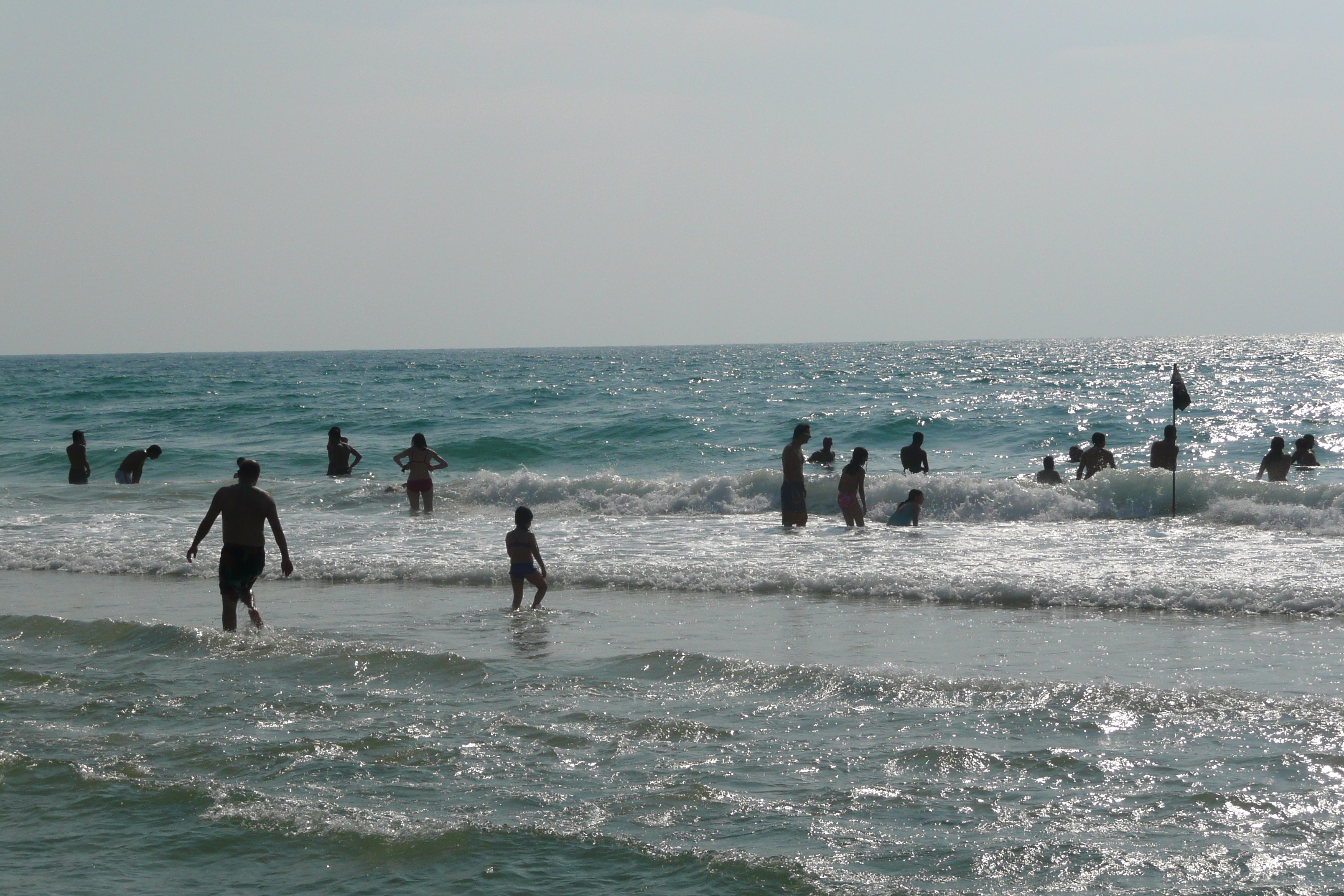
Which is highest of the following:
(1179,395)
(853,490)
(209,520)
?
(1179,395)

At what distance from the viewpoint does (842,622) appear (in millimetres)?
9477

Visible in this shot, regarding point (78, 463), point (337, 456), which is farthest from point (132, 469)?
point (337, 456)

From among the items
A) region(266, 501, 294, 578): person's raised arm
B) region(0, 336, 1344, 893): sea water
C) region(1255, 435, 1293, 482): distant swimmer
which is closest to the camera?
region(0, 336, 1344, 893): sea water

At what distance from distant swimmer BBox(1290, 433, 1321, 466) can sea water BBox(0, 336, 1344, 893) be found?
1.11 metres

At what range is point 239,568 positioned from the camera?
29.8 ft

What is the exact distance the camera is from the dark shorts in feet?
50.7

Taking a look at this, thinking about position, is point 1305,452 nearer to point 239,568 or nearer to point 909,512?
point 909,512

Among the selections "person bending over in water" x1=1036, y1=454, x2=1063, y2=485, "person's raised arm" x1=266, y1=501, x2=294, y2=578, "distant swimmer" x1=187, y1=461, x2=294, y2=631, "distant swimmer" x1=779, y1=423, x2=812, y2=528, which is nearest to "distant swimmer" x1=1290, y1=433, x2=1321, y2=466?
"person bending over in water" x1=1036, y1=454, x2=1063, y2=485

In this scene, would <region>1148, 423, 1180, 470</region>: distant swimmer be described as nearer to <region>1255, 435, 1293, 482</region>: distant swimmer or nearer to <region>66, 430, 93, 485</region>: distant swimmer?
<region>1255, 435, 1293, 482</region>: distant swimmer

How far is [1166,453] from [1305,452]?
2.57 meters

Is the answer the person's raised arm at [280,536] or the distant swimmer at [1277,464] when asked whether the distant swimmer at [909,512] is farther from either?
the person's raised arm at [280,536]

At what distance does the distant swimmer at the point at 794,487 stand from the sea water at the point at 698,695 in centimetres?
50

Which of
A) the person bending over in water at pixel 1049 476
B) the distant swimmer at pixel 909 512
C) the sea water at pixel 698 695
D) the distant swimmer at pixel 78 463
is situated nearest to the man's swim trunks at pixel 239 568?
the sea water at pixel 698 695

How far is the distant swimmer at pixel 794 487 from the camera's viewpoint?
608 inches
